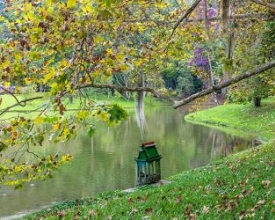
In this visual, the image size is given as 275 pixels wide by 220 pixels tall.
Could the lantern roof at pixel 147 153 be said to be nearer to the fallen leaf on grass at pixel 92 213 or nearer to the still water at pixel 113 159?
the still water at pixel 113 159

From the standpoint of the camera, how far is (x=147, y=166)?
14.7 m

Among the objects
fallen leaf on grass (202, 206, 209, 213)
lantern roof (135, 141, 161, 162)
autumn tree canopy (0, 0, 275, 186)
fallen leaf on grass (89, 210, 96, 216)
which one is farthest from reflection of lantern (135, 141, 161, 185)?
autumn tree canopy (0, 0, 275, 186)

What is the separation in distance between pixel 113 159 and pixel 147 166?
719 cm

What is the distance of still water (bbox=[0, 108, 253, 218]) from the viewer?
15.5 m

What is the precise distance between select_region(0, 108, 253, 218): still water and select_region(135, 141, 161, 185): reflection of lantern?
1.60m

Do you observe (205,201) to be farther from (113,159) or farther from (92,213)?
(113,159)

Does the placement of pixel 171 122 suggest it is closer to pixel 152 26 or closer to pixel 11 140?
pixel 152 26

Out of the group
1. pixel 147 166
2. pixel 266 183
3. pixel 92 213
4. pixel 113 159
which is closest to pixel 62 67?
pixel 92 213

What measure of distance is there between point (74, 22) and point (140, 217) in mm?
3737

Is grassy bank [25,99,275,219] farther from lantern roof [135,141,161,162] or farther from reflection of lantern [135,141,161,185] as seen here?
lantern roof [135,141,161,162]

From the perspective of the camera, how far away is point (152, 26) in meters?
10.1

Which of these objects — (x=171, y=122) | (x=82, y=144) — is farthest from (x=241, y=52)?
(x=171, y=122)

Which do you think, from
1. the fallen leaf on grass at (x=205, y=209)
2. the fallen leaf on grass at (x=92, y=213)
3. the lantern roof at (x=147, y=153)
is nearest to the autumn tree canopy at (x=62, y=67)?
the fallen leaf on grass at (x=205, y=209)

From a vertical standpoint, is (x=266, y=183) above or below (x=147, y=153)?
Answer: above
